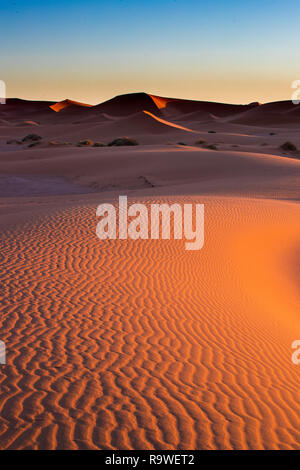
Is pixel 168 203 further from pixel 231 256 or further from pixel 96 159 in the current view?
pixel 96 159

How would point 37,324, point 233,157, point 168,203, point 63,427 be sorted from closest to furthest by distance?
1. point 63,427
2. point 37,324
3. point 168,203
4. point 233,157

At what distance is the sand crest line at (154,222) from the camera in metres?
12.4

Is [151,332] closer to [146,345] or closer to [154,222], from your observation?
[146,345]

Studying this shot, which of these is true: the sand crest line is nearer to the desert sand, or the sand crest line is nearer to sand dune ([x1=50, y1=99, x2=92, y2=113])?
the desert sand

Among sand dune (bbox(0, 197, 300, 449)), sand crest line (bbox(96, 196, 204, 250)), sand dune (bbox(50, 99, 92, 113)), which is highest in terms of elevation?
sand dune (bbox(50, 99, 92, 113))

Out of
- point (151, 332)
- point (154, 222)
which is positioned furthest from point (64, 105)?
point (151, 332)

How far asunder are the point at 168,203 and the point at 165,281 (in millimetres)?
6791

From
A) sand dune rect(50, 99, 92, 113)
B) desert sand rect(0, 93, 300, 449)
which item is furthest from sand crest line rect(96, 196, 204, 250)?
sand dune rect(50, 99, 92, 113)

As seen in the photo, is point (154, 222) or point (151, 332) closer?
A: point (151, 332)

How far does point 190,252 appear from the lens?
1147 cm

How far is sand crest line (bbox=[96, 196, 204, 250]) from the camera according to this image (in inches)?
490

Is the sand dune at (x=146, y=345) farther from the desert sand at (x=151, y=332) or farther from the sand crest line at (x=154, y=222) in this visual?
the sand crest line at (x=154, y=222)

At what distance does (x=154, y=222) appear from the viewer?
A: 44.5ft
